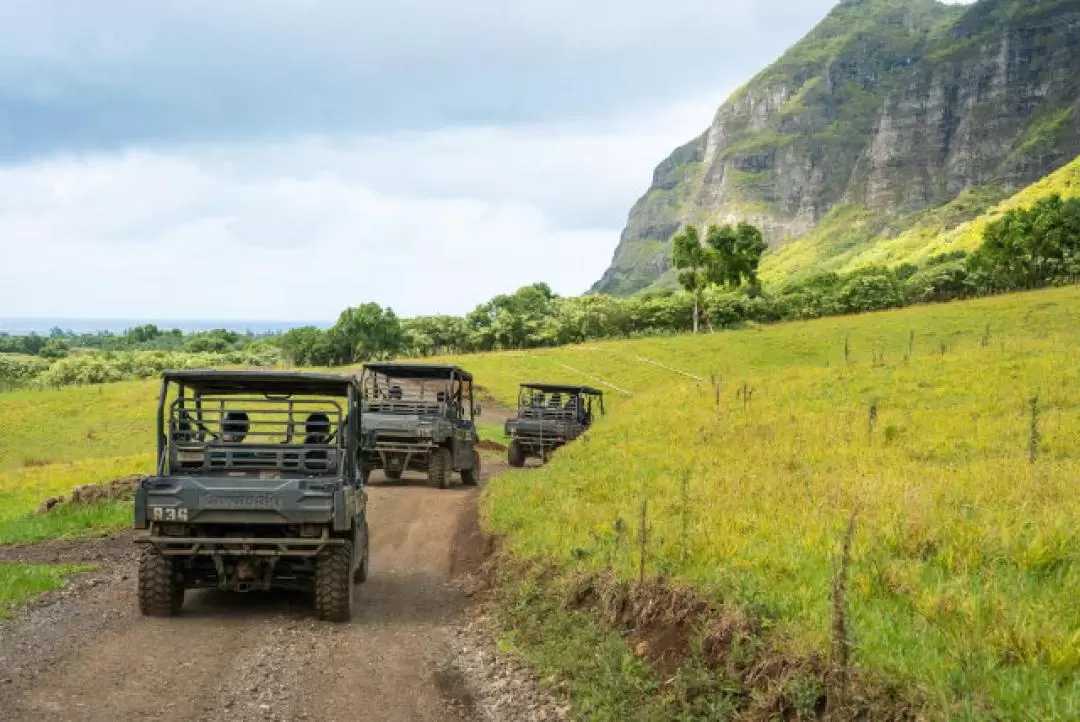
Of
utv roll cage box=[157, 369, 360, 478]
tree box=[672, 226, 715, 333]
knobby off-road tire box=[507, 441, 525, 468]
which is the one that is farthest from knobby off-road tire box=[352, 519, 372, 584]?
tree box=[672, 226, 715, 333]

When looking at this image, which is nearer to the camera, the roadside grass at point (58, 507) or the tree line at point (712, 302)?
the roadside grass at point (58, 507)

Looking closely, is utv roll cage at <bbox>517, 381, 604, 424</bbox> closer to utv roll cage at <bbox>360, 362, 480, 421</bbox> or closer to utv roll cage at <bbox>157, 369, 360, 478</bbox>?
utv roll cage at <bbox>360, 362, 480, 421</bbox>

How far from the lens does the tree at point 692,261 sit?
89.2m

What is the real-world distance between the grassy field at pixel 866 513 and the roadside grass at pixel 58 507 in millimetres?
292

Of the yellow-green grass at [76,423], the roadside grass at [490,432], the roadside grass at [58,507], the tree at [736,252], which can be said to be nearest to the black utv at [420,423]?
the roadside grass at [58,507]

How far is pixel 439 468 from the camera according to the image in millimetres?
22969

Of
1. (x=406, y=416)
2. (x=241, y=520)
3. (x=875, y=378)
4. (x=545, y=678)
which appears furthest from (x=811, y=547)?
(x=875, y=378)

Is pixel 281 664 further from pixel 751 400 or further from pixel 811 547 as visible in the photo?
pixel 751 400

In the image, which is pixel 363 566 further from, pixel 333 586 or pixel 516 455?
pixel 516 455

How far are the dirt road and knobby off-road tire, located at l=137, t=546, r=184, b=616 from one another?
0.48 feet

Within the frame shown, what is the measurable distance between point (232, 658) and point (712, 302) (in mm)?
88812

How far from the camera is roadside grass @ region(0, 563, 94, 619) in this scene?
10320 mm

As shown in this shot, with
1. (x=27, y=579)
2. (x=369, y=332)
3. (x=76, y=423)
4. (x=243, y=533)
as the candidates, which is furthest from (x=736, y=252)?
(x=243, y=533)

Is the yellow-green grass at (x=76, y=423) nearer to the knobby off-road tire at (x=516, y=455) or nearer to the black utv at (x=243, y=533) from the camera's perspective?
the knobby off-road tire at (x=516, y=455)
